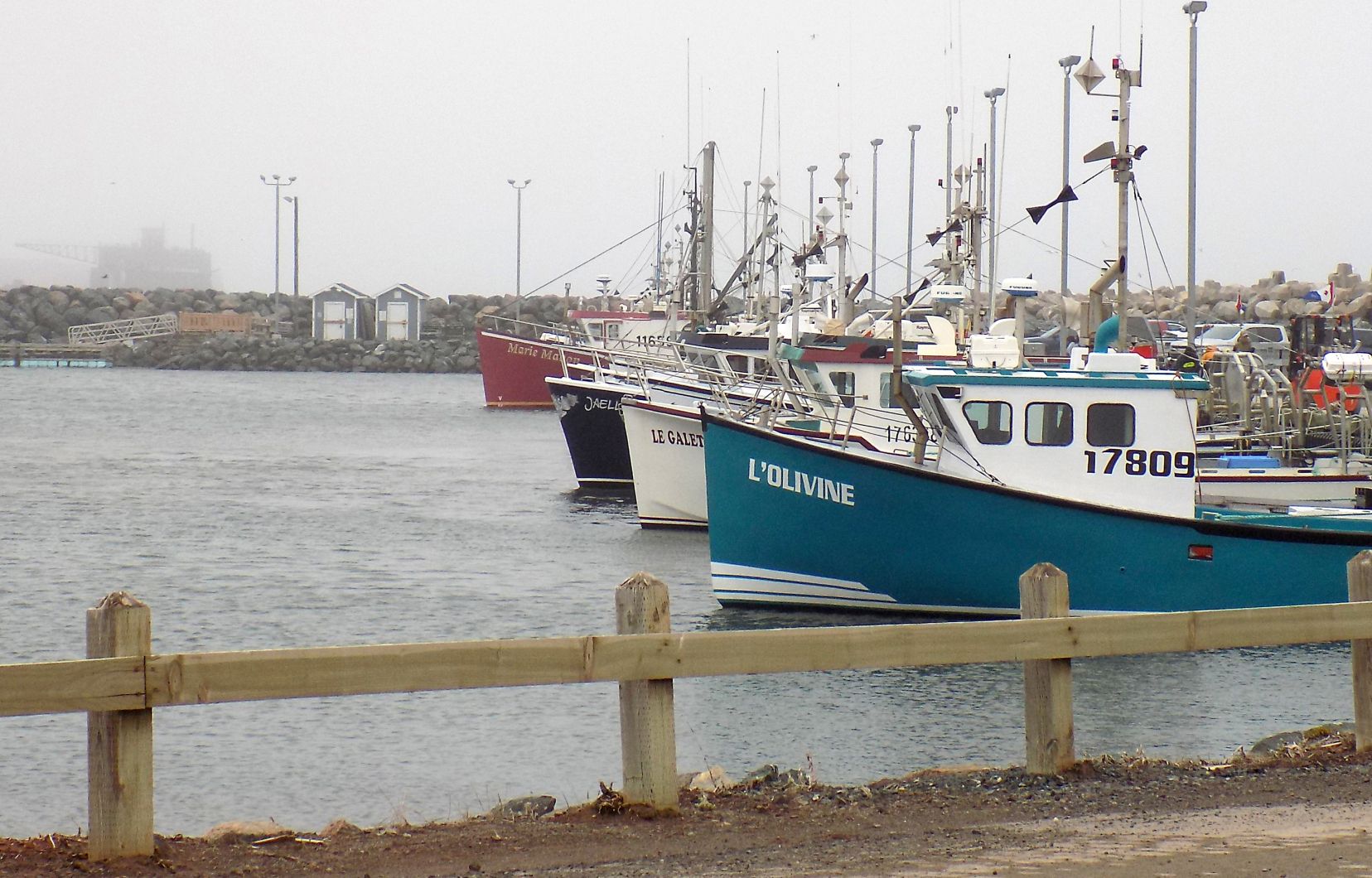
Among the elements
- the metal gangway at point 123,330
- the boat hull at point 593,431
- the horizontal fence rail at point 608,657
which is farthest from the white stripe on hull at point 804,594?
the metal gangway at point 123,330

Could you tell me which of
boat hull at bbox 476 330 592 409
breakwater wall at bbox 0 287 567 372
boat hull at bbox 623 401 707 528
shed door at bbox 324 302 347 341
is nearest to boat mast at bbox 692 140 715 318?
boat hull at bbox 623 401 707 528

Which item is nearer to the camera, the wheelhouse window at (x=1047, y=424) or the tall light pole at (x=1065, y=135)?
the wheelhouse window at (x=1047, y=424)

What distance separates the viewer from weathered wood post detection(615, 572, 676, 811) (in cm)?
597

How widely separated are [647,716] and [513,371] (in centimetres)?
6004

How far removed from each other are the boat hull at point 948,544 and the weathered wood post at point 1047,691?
25.8 ft

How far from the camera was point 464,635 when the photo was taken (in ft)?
55.8

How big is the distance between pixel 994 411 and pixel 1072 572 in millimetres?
1601

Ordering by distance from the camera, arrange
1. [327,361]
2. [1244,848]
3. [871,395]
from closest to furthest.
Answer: [1244,848]
[871,395]
[327,361]

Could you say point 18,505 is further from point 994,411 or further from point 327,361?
point 327,361

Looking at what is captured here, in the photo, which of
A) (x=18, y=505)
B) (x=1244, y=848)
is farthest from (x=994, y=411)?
(x=18, y=505)

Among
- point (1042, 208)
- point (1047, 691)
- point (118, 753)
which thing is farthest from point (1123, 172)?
point (118, 753)

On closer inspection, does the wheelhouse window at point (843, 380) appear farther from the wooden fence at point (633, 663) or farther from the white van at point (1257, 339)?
the white van at point (1257, 339)

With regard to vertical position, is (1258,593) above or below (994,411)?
below

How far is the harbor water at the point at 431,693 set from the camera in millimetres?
11180
